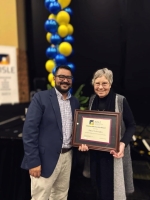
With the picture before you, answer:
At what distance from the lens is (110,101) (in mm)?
1155

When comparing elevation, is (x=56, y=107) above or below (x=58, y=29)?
below

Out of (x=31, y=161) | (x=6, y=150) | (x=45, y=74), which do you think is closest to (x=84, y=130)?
(x=31, y=161)

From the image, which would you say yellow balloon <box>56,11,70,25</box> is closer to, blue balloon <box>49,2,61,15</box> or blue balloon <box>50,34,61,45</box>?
blue balloon <box>49,2,61,15</box>

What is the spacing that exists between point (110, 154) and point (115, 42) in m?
1.98

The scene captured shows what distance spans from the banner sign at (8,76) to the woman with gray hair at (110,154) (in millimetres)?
1767

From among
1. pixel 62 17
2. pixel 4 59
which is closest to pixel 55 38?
pixel 62 17

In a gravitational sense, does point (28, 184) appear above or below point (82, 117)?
below

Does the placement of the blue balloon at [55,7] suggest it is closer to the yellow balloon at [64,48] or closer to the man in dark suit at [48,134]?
the yellow balloon at [64,48]

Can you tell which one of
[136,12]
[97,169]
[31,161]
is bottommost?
[97,169]

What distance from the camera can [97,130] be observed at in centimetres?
114

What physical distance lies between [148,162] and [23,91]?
2.15 meters

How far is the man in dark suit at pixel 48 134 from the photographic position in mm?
1095

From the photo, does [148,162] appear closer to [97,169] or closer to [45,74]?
[97,169]

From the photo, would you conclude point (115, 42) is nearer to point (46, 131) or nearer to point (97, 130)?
point (97, 130)
